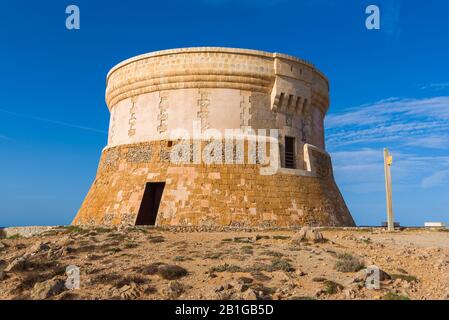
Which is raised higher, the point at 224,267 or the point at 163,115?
the point at 163,115

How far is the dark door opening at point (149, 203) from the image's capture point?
61.3 ft

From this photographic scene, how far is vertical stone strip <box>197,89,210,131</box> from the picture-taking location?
19625 millimetres

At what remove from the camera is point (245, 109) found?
20094 mm

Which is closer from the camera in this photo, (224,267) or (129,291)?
(129,291)

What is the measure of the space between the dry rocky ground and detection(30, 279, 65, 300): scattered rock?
2 cm

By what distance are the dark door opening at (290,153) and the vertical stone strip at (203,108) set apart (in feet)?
16.9

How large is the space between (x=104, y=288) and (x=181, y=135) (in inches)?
459

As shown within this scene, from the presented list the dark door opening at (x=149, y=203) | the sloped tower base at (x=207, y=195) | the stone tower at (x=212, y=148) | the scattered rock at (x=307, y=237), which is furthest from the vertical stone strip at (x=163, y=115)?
the scattered rock at (x=307, y=237)

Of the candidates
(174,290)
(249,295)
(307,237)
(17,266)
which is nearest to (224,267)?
(174,290)

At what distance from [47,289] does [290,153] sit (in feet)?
51.1

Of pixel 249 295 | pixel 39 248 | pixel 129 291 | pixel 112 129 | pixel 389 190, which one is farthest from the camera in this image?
pixel 112 129

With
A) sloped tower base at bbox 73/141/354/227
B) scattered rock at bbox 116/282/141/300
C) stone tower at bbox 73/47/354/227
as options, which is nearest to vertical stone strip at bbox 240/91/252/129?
stone tower at bbox 73/47/354/227

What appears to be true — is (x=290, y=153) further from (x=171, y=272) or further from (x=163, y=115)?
(x=171, y=272)

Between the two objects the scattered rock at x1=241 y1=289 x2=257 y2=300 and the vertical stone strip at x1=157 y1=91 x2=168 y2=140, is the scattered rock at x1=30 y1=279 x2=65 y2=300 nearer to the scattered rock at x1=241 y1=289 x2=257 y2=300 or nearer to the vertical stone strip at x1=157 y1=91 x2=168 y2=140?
the scattered rock at x1=241 y1=289 x2=257 y2=300
